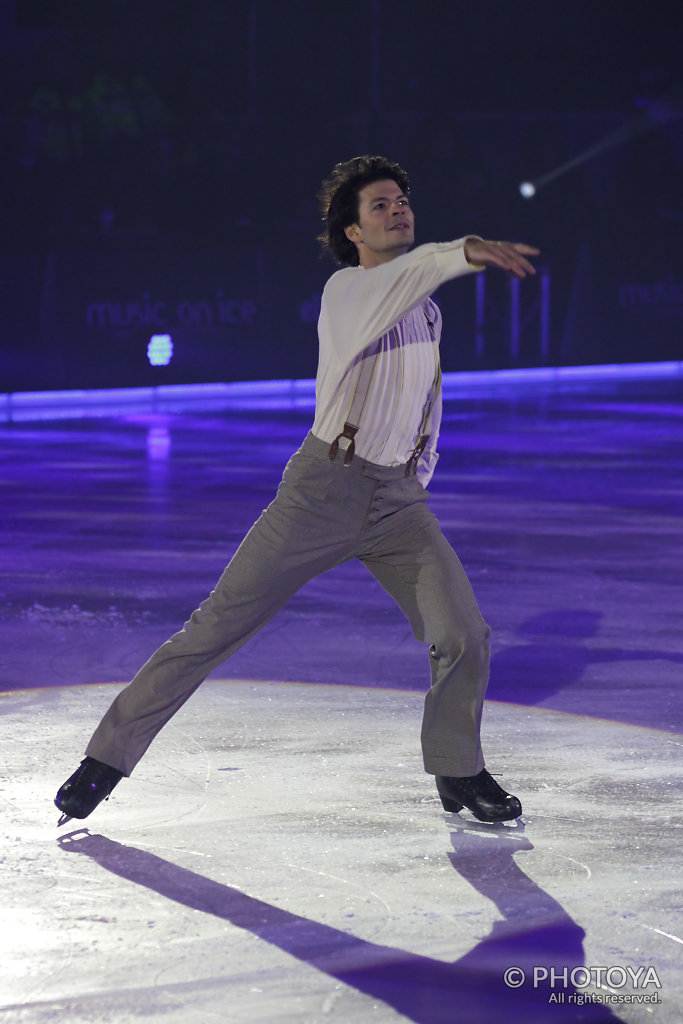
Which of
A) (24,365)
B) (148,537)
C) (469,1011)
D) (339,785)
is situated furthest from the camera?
(24,365)

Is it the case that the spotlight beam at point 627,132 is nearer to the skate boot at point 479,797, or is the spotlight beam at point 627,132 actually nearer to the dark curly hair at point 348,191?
the dark curly hair at point 348,191

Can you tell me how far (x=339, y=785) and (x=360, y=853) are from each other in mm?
593

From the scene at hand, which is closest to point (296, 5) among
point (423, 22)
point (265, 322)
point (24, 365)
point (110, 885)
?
point (423, 22)

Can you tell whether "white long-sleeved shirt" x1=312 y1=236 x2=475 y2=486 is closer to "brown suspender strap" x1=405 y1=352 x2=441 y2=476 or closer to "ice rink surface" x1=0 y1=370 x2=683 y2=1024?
"brown suspender strap" x1=405 y1=352 x2=441 y2=476

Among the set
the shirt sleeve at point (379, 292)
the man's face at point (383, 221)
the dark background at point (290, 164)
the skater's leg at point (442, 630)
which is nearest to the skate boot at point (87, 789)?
the skater's leg at point (442, 630)

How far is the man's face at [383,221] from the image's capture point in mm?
4340

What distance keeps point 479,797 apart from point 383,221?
155 centimetres

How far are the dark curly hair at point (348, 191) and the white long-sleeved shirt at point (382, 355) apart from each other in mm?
254

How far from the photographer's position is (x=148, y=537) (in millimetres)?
9922

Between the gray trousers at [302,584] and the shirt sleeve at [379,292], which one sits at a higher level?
the shirt sleeve at [379,292]

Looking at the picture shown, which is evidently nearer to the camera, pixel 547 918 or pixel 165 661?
pixel 547 918

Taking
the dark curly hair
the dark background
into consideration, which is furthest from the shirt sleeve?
the dark background

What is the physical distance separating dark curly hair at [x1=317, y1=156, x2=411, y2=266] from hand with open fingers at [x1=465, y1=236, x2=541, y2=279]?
63 centimetres

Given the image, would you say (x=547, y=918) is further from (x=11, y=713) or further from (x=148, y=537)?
(x=148, y=537)
